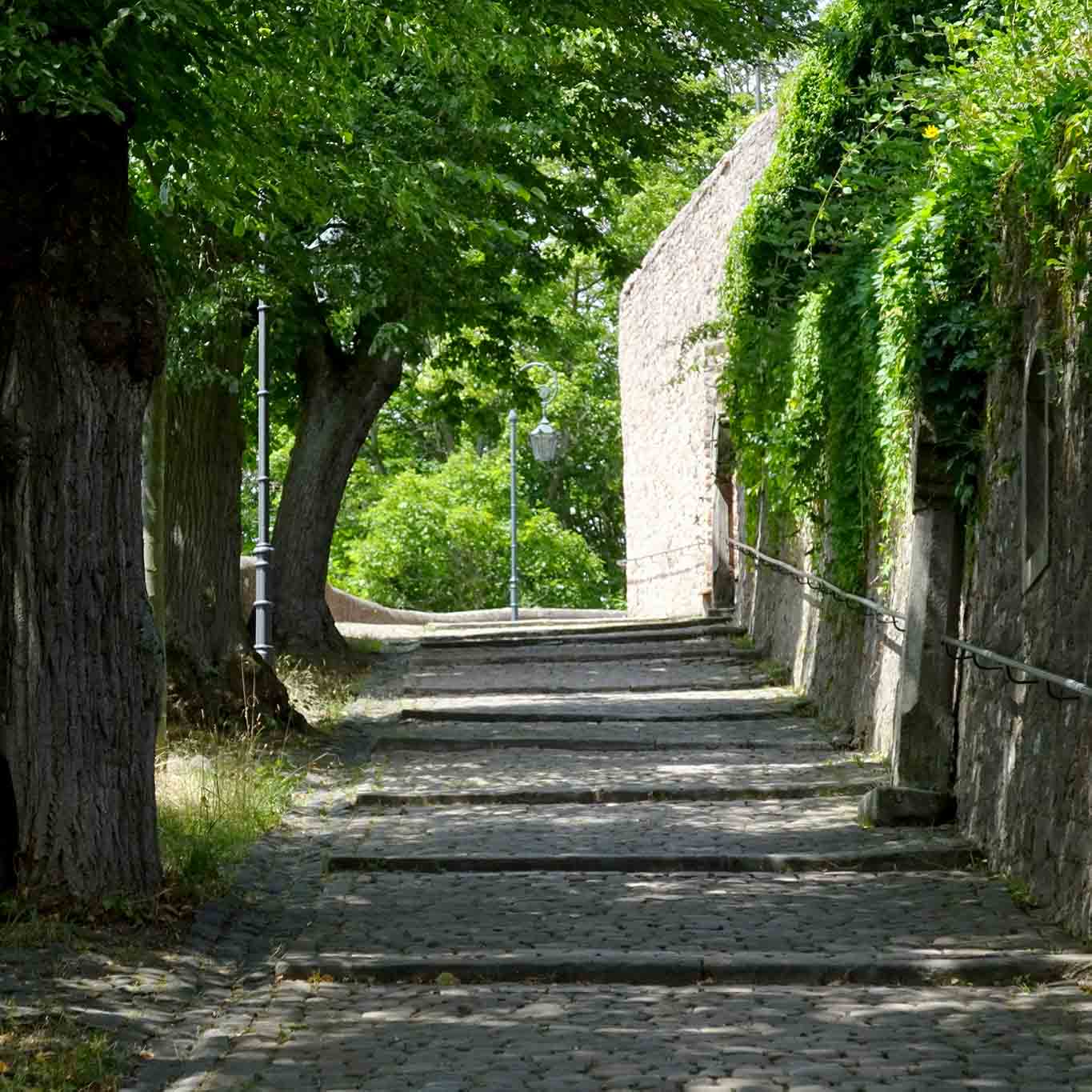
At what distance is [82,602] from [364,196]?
351cm

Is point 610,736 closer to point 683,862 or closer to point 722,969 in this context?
→ point 683,862

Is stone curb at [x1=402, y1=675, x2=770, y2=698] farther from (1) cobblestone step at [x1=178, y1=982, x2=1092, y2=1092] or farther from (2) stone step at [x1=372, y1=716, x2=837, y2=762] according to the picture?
(1) cobblestone step at [x1=178, y1=982, x2=1092, y2=1092]

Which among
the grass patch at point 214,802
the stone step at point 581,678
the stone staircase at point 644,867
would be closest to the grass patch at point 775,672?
the stone step at point 581,678

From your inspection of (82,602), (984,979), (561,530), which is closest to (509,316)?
(82,602)

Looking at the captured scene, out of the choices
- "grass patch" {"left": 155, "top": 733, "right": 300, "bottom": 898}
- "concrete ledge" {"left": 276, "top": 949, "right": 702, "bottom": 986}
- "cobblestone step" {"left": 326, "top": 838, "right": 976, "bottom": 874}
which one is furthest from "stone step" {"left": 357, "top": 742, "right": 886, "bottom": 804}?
"concrete ledge" {"left": 276, "top": 949, "right": 702, "bottom": 986}

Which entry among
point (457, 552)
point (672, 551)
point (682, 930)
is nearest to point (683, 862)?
point (682, 930)

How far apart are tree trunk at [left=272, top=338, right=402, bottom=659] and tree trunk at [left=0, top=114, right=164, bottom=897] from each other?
34.6ft

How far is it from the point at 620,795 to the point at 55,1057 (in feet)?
18.6

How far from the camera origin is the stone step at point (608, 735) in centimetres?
1276

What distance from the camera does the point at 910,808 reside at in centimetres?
958

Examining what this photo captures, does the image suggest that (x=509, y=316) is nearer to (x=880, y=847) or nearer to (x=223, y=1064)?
(x=880, y=847)

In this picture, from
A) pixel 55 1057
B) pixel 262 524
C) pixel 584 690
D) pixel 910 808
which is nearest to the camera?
pixel 55 1057

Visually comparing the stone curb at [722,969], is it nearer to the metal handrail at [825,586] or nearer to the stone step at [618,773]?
the metal handrail at [825,586]

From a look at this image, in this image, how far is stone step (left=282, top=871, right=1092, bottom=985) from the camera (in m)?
6.64
